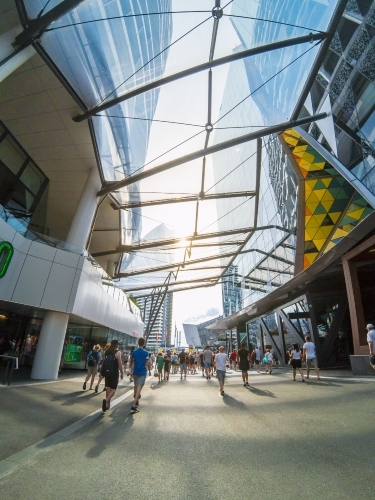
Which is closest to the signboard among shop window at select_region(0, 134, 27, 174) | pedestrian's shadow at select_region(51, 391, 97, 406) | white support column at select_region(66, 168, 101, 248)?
white support column at select_region(66, 168, 101, 248)

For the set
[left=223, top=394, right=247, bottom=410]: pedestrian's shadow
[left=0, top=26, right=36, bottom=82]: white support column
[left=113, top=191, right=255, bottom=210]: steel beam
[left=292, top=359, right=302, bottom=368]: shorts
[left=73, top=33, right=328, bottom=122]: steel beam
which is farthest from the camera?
[left=113, top=191, right=255, bottom=210]: steel beam

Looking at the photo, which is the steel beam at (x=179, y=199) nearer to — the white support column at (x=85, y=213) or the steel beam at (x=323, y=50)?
the white support column at (x=85, y=213)

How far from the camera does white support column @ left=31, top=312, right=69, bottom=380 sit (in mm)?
11641

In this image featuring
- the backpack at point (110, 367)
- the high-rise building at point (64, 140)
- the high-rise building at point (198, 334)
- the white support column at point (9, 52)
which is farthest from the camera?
the high-rise building at point (198, 334)

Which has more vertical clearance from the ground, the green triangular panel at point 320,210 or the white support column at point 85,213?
the green triangular panel at point 320,210

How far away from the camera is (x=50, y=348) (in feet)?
39.3

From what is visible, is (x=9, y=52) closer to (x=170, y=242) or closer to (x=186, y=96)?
(x=186, y=96)

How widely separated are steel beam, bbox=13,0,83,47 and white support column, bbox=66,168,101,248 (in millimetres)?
7182

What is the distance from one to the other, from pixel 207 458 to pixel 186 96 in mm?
15549

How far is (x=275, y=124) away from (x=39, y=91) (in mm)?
12979

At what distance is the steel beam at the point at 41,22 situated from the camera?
833cm

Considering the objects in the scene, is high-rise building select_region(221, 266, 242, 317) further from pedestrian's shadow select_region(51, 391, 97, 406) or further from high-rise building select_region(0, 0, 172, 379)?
pedestrian's shadow select_region(51, 391, 97, 406)

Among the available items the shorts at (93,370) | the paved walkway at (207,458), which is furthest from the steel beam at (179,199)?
the paved walkway at (207,458)

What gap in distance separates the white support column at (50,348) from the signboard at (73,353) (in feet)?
15.5
